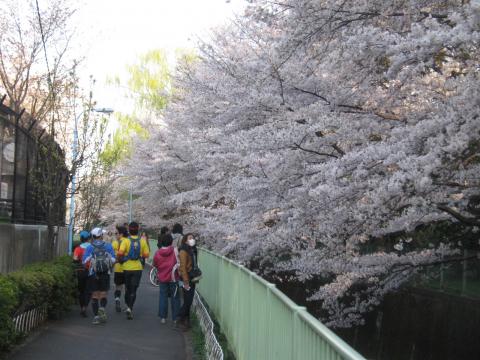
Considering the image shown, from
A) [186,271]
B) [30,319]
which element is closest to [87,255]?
[186,271]

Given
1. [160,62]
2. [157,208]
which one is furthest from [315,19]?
[160,62]

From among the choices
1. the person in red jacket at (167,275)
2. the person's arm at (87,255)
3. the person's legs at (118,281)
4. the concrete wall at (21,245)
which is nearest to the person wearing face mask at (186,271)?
the person in red jacket at (167,275)

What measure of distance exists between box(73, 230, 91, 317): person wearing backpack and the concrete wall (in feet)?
3.00

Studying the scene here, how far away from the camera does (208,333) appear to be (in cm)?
1091

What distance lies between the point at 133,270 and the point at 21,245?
213 centimetres

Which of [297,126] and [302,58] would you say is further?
[302,58]

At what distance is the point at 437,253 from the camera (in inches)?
409

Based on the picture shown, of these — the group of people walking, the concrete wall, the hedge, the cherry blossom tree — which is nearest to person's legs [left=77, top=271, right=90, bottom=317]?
the group of people walking

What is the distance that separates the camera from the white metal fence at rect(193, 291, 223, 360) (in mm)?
8906

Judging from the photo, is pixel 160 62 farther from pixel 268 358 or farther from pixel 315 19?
pixel 268 358

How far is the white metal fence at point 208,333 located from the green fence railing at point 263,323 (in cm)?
25

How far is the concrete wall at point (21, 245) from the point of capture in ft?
40.4

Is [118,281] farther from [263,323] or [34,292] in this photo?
[263,323]

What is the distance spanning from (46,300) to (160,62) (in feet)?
95.7
